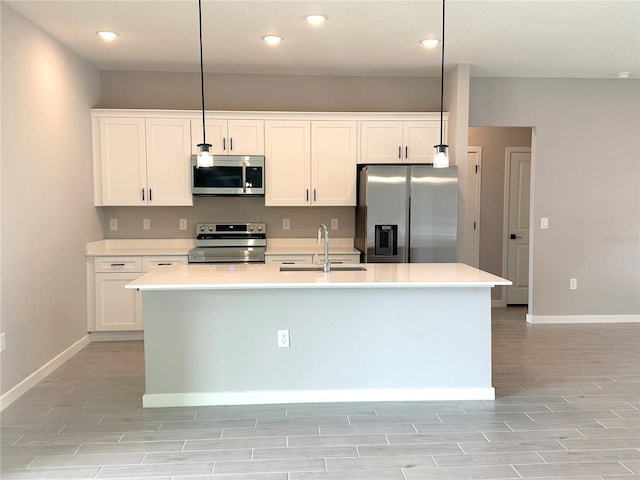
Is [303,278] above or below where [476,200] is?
below

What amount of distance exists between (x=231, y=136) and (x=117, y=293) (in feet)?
6.05

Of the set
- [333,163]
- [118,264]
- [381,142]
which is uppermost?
[381,142]

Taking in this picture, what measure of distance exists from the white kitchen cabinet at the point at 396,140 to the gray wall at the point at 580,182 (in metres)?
0.56

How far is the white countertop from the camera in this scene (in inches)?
122

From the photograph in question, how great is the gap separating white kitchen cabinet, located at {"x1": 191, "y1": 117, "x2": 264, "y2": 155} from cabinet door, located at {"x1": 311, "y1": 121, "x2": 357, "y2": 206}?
551 millimetres

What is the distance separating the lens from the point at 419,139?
17.3ft

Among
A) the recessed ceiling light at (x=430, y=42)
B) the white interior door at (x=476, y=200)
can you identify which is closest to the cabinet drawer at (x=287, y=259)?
the recessed ceiling light at (x=430, y=42)

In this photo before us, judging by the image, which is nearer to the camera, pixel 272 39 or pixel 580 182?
pixel 272 39

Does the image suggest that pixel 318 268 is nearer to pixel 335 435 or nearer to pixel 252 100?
pixel 335 435

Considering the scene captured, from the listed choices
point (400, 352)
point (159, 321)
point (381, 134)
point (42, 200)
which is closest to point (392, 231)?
point (381, 134)

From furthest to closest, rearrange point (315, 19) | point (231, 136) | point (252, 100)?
1. point (252, 100)
2. point (231, 136)
3. point (315, 19)

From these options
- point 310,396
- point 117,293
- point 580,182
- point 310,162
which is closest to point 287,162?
point 310,162

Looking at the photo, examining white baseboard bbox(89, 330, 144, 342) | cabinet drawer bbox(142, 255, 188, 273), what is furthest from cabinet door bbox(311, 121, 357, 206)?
white baseboard bbox(89, 330, 144, 342)

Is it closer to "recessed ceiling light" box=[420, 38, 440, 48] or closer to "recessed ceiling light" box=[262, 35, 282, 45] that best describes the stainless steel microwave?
"recessed ceiling light" box=[262, 35, 282, 45]
